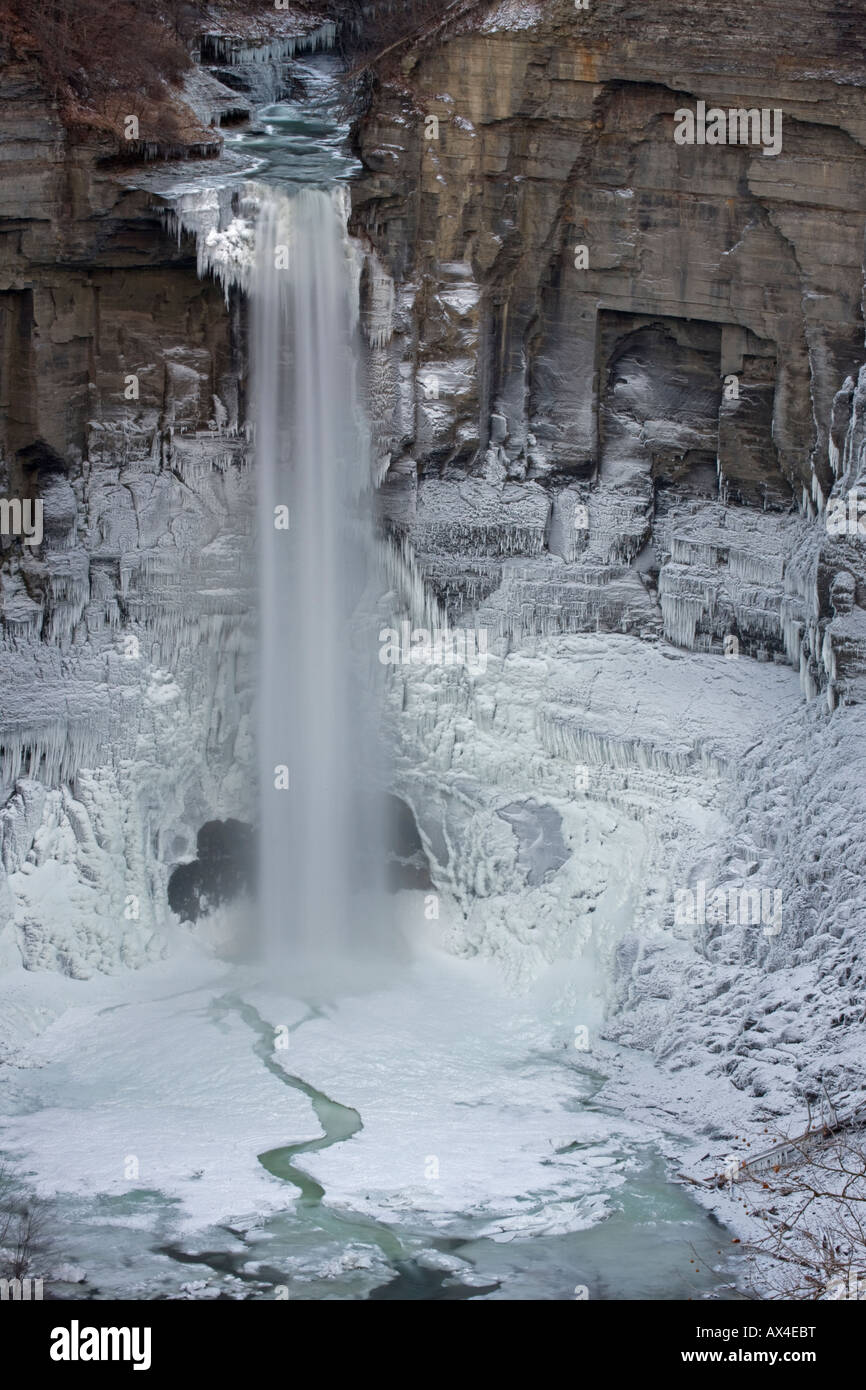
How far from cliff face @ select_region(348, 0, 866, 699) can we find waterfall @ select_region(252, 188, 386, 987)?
2.37 ft

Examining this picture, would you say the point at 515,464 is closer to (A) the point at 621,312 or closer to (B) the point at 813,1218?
(A) the point at 621,312

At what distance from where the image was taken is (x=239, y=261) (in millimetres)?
28688

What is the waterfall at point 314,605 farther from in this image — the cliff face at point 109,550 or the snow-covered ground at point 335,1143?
the snow-covered ground at point 335,1143

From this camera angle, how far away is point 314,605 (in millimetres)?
30125

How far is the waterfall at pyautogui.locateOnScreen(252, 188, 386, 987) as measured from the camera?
28.9 m

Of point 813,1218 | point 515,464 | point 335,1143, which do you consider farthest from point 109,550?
point 813,1218

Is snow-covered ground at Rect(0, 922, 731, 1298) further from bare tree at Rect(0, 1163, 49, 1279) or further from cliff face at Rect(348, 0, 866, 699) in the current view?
cliff face at Rect(348, 0, 866, 699)

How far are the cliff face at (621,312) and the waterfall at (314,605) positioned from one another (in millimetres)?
724

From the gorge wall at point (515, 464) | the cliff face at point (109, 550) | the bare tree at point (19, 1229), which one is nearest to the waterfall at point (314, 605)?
the gorge wall at point (515, 464)

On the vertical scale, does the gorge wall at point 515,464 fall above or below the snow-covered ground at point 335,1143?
above

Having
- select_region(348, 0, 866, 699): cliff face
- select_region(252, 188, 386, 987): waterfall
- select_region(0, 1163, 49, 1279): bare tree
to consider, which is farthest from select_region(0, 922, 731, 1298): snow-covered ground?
select_region(348, 0, 866, 699): cliff face

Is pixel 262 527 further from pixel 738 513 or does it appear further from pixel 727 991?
pixel 727 991

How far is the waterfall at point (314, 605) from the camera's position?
28938 millimetres

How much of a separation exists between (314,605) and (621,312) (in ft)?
21.4
